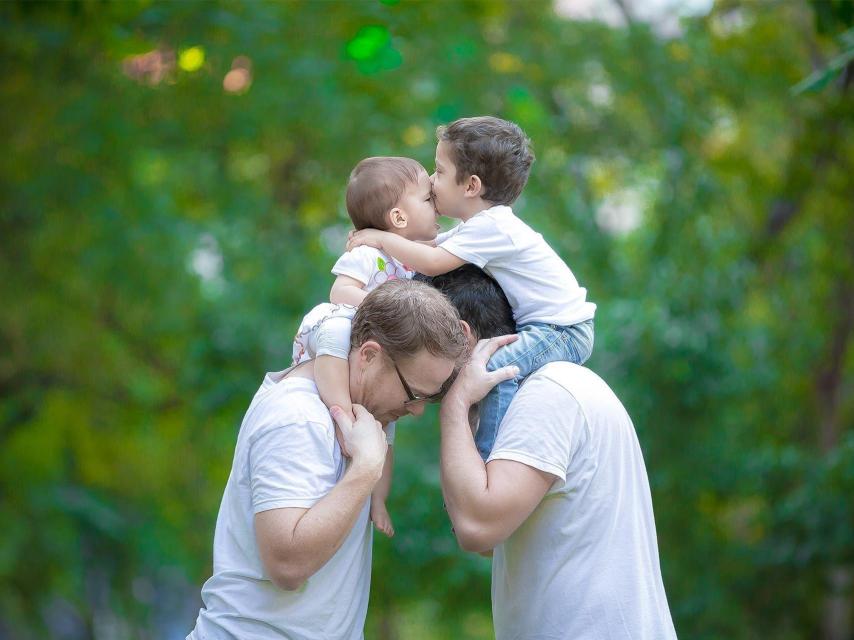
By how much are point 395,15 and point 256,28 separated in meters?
1.24

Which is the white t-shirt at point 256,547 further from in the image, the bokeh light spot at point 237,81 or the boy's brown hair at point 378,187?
the bokeh light spot at point 237,81

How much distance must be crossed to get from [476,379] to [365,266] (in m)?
0.47

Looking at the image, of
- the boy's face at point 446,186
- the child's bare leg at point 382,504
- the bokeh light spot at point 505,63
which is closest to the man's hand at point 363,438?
the child's bare leg at point 382,504

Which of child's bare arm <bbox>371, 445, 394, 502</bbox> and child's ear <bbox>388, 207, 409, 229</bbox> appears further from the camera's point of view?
child's ear <bbox>388, 207, 409, 229</bbox>

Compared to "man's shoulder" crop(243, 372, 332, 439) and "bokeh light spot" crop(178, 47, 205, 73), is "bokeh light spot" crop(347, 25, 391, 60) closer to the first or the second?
"bokeh light spot" crop(178, 47, 205, 73)

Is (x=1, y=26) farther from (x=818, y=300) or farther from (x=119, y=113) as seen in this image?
(x=818, y=300)

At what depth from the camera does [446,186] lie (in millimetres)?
3113

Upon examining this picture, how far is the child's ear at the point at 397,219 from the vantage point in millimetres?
3105

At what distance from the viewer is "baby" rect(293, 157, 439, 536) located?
2.75m

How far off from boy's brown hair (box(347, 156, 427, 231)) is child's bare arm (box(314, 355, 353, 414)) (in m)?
0.56

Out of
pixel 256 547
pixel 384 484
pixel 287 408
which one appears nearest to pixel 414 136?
pixel 384 484

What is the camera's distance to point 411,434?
9195mm

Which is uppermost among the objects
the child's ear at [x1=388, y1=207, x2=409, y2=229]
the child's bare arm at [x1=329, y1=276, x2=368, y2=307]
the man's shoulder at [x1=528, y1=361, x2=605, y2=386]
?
the child's ear at [x1=388, y1=207, x2=409, y2=229]

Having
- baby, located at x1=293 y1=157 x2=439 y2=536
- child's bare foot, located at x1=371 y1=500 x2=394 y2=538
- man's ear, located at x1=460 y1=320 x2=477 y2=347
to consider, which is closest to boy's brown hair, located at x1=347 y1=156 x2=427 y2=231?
baby, located at x1=293 y1=157 x2=439 y2=536
